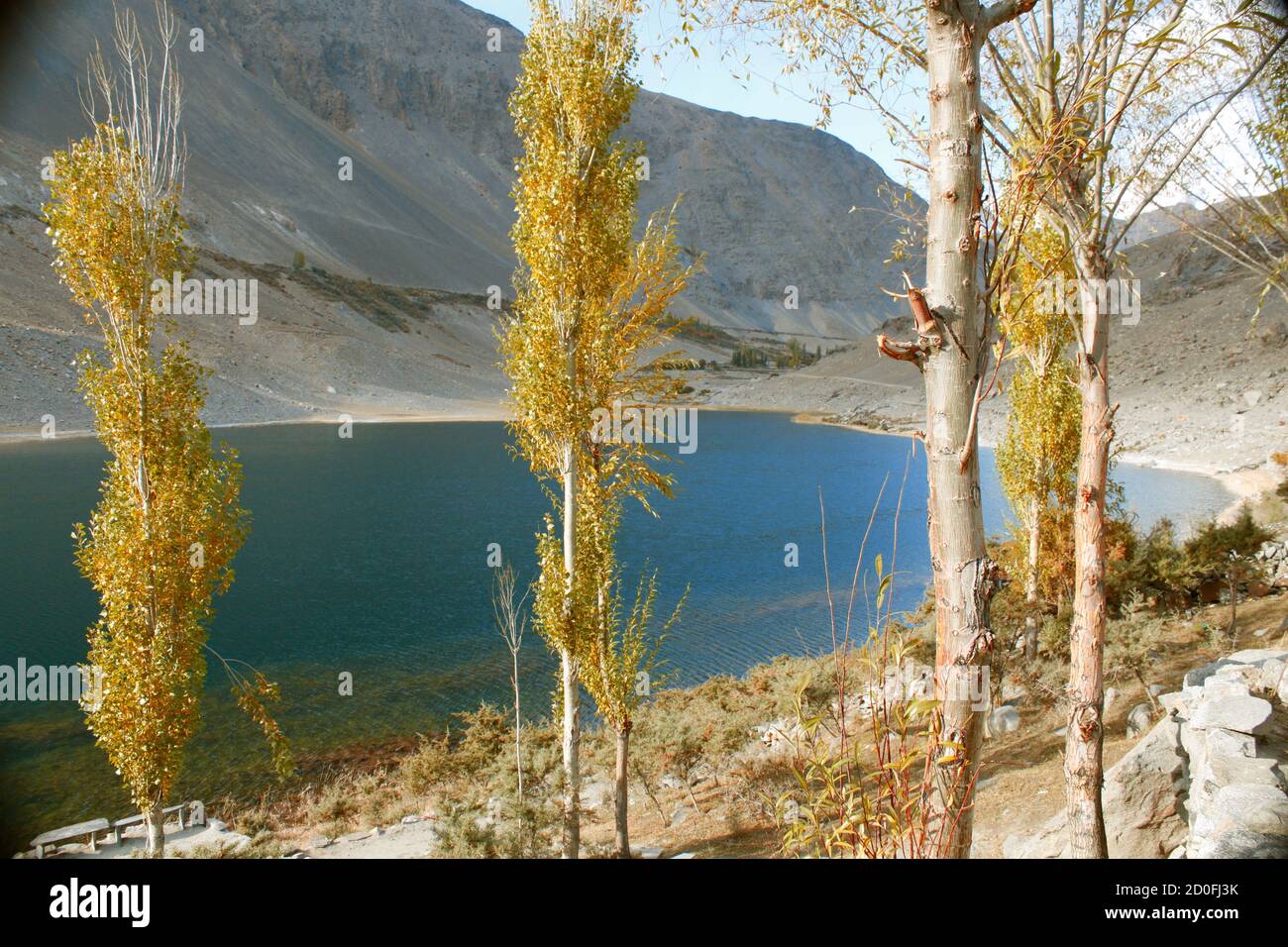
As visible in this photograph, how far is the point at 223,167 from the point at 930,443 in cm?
12349

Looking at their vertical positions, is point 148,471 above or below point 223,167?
below

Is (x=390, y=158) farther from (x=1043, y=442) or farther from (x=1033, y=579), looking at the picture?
(x=1033, y=579)

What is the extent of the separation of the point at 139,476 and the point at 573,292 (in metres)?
5.22

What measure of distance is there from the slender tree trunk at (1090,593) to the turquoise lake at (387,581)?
29.8 feet

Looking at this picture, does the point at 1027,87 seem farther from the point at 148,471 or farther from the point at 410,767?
the point at 410,767

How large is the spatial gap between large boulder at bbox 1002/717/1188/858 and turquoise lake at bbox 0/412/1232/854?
8390mm

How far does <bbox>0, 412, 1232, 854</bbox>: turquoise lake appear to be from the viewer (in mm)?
13664

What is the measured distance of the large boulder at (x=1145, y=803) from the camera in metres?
5.43

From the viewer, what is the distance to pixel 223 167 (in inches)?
4134

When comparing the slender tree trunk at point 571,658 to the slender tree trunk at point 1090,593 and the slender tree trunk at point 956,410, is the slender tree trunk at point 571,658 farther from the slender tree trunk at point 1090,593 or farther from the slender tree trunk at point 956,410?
the slender tree trunk at point 956,410

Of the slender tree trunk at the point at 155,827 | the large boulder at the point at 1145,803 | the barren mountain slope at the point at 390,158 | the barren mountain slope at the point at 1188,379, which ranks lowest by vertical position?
the slender tree trunk at the point at 155,827

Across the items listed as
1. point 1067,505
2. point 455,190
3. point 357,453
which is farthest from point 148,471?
point 455,190

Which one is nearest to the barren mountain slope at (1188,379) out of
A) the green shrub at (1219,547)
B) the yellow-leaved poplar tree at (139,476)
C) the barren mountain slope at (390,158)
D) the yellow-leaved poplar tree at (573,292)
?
the green shrub at (1219,547)

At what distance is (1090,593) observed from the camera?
16.9ft
